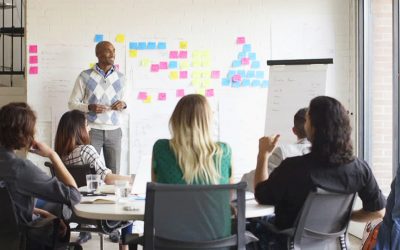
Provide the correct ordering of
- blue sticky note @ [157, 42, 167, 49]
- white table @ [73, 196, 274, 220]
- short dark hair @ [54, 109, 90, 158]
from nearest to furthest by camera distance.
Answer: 1. white table @ [73, 196, 274, 220]
2. short dark hair @ [54, 109, 90, 158]
3. blue sticky note @ [157, 42, 167, 49]

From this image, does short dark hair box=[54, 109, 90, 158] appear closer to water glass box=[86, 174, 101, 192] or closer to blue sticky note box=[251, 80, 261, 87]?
water glass box=[86, 174, 101, 192]

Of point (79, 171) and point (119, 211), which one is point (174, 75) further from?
point (119, 211)

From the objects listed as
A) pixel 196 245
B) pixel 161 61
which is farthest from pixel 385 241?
pixel 161 61

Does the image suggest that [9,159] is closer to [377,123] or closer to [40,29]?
[40,29]

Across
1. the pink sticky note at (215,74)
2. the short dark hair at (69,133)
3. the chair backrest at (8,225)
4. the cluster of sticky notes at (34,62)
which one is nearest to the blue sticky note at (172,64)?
the pink sticky note at (215,74)

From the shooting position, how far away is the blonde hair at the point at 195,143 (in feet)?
8.17

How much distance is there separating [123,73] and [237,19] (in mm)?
1270

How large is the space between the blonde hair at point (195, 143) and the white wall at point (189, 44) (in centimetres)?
298

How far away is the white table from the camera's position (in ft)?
7.72

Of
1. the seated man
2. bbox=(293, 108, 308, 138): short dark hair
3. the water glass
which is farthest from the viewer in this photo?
bbox=(293, 108, 308, 138): short dark hair

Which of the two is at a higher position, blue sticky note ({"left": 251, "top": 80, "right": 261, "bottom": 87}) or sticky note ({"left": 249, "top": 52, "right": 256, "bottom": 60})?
sticky note ({"left": 249, "top": 52, "right": 256, "bottom": 60})

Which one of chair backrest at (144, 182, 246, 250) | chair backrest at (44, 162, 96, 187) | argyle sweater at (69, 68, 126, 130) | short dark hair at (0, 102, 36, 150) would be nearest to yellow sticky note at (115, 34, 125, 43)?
argyle sweater at (69, 68, 126, 130)

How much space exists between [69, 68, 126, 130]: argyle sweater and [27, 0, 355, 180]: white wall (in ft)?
0.95

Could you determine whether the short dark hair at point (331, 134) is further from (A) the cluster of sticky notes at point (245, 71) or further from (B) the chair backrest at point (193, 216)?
(A) the cluster of sticky notes at point (245, 71)
